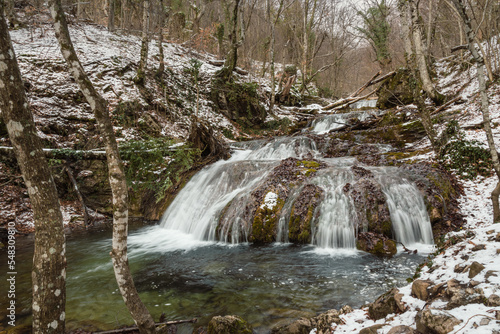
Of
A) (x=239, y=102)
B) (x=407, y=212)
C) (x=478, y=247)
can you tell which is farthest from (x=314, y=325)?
(x=239, y=102)

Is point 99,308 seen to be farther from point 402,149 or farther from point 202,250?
point 402,149

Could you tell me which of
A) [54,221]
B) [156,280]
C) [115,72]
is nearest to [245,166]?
[156,280]

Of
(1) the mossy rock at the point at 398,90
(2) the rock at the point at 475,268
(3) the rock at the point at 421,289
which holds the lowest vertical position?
(3) the rock at the point at 421,289

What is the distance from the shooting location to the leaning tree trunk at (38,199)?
2.30 metres

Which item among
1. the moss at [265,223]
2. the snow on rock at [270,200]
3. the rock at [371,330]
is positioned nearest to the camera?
the rock at [371,330]

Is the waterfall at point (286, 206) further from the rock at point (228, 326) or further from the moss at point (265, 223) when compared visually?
the rock at point (228, 326)

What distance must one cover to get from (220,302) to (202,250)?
104 inches

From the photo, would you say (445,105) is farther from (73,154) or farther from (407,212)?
(73,154)

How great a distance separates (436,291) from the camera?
2.54 meters

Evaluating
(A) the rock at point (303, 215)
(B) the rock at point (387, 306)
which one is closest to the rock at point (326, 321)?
(B) the rock at point (387, 306)

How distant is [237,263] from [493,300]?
14.4 feet

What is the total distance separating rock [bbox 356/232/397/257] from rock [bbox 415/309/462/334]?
11.8ft

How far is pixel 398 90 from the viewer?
14023 millimetres

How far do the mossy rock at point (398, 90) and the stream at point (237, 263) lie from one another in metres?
7.19
